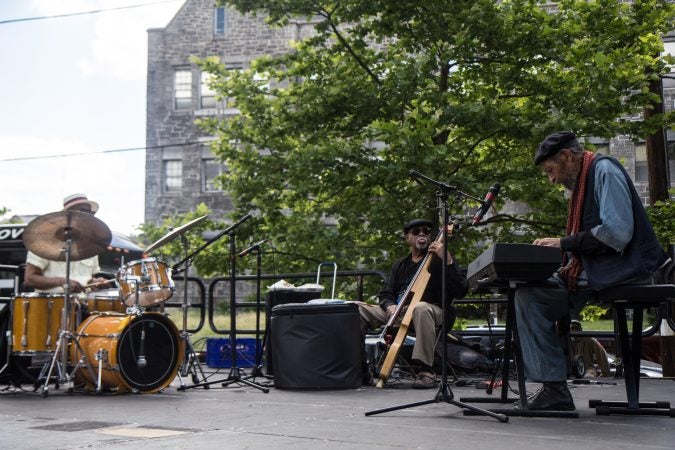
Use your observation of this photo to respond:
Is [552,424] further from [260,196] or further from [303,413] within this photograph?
[260,196]

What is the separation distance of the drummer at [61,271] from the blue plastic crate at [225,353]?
2855 mm

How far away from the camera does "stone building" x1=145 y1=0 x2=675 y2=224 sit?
31188mm

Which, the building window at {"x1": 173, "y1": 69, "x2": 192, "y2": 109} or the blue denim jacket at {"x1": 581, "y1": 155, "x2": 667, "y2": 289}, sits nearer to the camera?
the blue denim jacket at {"x1": 581, "y1": 155, "x2": 667, "y2": 289}

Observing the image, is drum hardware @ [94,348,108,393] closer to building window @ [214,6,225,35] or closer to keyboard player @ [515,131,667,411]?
keyboard player @ [515,131,667,411]

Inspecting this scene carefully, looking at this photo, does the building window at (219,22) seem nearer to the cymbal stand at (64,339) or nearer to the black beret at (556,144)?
the cymbal stand at (64,339)

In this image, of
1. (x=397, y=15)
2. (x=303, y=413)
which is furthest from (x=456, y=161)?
(x=303, y=413)

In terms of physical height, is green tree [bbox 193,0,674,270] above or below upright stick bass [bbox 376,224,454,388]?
above

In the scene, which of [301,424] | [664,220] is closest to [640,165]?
[664,220]

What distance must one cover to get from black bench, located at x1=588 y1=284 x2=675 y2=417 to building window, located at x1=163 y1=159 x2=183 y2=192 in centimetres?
2726

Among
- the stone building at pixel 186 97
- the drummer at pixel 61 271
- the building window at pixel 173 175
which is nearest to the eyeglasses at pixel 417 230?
the drummer at pixel 61 271

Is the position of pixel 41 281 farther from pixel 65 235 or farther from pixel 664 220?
pixel 664 220

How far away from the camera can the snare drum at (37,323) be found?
7430mm

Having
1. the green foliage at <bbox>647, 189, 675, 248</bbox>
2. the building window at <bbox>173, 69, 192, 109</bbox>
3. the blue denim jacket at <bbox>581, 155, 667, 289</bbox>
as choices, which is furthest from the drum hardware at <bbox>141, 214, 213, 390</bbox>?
the building window at <bbox>173, 69, 192, 109</bbox>

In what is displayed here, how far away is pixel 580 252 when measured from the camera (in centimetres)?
504
